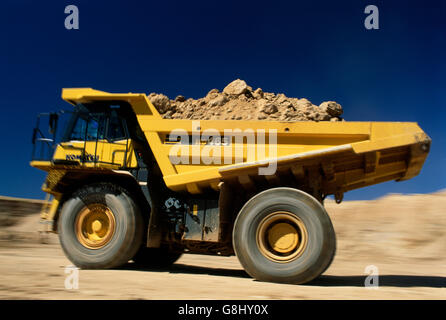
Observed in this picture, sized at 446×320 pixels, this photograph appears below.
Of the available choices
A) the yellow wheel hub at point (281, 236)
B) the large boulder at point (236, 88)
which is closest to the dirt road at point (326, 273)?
the yellow wheel hub at point (281, 236)

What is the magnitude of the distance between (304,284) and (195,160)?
8.31 feet

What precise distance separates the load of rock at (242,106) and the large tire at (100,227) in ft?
56.2

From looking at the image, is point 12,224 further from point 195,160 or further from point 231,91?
point 231,91

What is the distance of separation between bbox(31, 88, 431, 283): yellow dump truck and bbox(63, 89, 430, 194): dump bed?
0.05ft

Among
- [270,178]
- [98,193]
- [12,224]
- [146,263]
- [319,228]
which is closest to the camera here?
[319,228]

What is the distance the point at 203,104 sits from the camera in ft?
88.8

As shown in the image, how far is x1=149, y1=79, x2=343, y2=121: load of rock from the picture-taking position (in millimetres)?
23195

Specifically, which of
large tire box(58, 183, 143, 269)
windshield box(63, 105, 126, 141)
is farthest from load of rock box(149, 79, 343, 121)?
large tire box(58, 183, 143, 269)

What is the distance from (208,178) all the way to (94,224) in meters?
2.15

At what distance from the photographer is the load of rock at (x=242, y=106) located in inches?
913

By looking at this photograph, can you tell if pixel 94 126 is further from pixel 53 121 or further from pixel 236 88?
pixel 236 88

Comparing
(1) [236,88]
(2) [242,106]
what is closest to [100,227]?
(2) [242,106]

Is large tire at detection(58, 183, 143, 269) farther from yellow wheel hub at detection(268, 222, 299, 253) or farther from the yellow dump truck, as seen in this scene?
yellow wheel hub at detection(268, 222, 299, 253)

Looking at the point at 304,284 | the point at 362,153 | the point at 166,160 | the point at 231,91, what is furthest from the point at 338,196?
the point at 231,91
